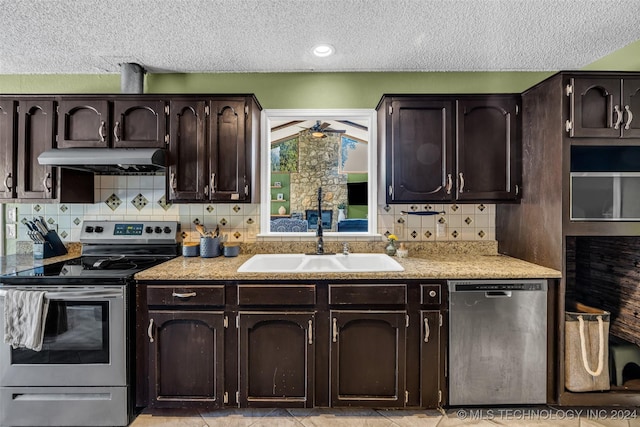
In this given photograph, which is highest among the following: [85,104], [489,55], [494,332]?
[489,55]

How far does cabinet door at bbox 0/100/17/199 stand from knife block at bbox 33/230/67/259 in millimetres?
379

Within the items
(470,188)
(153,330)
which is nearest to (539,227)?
(470,188)

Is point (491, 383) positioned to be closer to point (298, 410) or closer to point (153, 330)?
point (298, 410)

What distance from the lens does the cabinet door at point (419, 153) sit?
7.24 feet

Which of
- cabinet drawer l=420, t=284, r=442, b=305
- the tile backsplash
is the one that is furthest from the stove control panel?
cabinet drawer l=420, t=284, r=442, b=305

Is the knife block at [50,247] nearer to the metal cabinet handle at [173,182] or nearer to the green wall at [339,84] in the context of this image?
the metal cabinet handle at [173,182]

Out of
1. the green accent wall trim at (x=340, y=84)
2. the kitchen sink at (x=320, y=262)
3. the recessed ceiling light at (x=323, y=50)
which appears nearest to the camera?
the recessed ceiling light at (x=323, y=50)

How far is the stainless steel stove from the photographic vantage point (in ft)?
5.81

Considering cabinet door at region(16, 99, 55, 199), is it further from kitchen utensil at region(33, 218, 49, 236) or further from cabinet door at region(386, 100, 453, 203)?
cabinet door at region(386, 100, 453, 203)

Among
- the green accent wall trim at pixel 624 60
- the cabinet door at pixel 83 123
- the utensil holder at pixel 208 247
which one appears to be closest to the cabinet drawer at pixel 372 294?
the utensil holder at pixel 208 247

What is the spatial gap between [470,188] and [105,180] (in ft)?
9.47

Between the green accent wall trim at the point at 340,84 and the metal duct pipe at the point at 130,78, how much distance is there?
0.18 metres

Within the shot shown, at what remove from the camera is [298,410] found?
1965mm

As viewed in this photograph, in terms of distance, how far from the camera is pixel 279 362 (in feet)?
6.10
